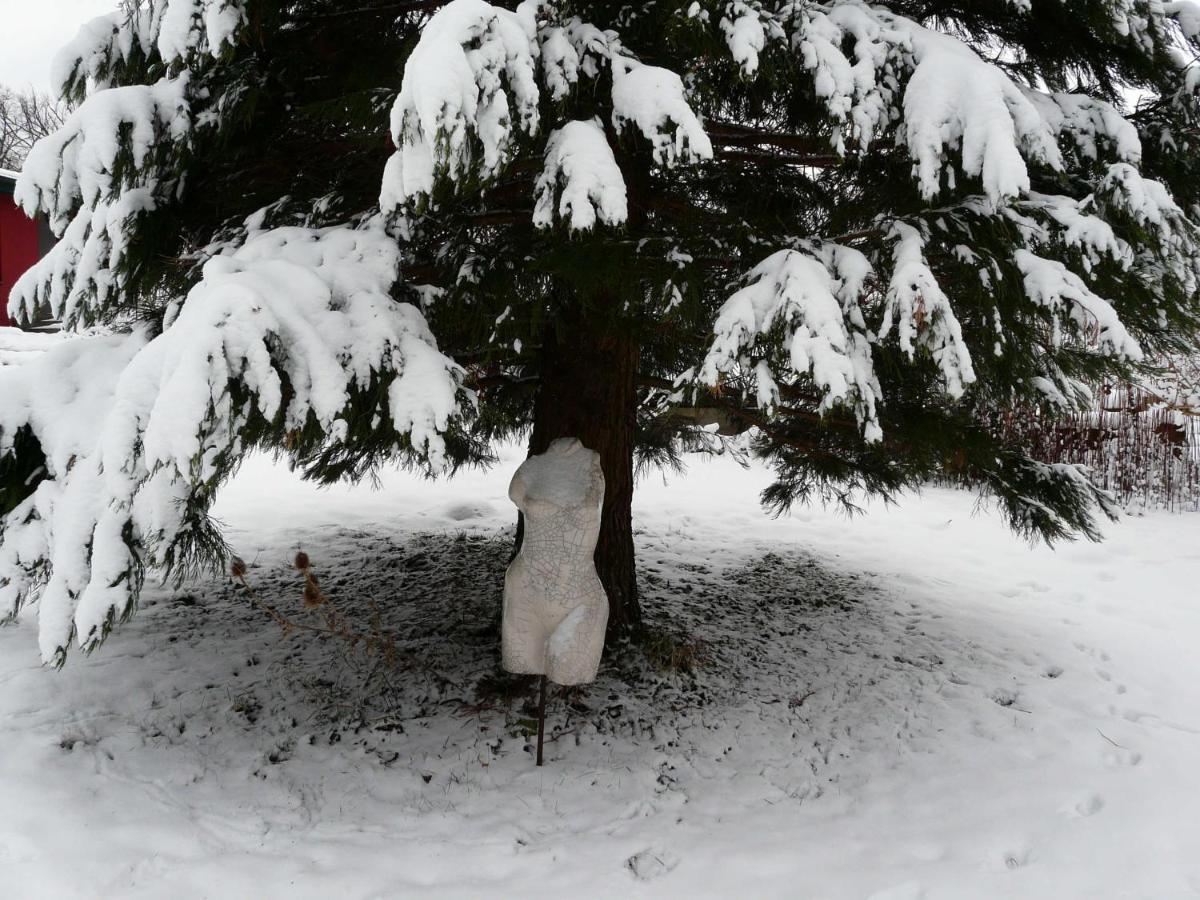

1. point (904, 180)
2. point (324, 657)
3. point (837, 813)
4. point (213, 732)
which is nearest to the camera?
point (904, 180)

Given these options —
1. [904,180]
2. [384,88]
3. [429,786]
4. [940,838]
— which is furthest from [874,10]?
[429,786]

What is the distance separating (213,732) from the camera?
2.97 meters

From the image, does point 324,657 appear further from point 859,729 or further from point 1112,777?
point 1112,777

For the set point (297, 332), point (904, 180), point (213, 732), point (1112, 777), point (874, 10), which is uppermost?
point (874, 10)

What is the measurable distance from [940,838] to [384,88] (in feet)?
10.1

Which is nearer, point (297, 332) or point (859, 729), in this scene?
point (297, 332)

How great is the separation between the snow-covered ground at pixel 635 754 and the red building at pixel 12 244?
12899 millimetres

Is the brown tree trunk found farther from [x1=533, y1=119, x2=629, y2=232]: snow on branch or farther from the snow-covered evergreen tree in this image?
[x1=533, y1=119, x2=629, y2=232]: snow on branch

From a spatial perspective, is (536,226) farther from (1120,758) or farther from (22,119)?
(22,119)

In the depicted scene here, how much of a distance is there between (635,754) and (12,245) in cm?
1649

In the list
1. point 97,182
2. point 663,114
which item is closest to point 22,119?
point 97,182

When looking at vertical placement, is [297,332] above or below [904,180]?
below

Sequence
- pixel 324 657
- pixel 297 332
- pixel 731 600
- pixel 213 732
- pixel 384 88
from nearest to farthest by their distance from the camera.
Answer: pixel 297 332 < pixel 384 88 < pixel 213 732 < pixel 324 657 < pixel 731 600

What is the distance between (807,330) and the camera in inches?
74.7
